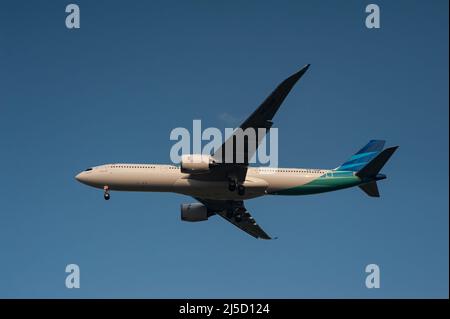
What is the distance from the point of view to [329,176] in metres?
60.3

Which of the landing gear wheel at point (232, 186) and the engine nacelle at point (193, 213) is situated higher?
the landing gear wheel at point (232, 186)

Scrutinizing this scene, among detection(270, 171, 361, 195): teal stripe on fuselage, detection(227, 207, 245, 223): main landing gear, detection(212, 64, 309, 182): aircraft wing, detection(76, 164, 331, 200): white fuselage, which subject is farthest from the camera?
detection(227, 207, 245, 223): main landing gear

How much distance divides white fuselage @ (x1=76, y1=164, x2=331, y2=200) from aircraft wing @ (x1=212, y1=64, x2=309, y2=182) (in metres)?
1.78

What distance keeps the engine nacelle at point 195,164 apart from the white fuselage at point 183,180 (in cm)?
181

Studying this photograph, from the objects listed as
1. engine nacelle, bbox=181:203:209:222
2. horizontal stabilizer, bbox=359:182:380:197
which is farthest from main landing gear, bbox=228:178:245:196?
horizontal stabilizer, bbox=359:182:380:197

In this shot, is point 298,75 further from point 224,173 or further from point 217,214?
point 217,214

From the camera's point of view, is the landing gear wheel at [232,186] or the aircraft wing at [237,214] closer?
the landing gear wheel at [232,186]

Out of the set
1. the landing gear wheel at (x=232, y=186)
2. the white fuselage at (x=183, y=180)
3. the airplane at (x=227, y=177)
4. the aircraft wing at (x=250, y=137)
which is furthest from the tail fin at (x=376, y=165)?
the landing gear wheel at (x=232, y=186)

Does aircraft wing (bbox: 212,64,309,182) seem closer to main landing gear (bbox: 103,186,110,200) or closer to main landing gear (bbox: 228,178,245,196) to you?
main landing gear (bbox: 228,178,245,196)

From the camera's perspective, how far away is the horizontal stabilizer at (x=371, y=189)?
60.4 metres

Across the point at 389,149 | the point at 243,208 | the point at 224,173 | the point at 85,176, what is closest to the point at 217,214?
the point at 243,208

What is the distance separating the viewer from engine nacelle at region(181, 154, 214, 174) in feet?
184

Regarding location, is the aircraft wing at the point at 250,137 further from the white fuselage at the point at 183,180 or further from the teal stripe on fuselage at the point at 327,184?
the teal stripe on fuselage at the point at 327,184

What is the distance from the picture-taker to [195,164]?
184 ft
